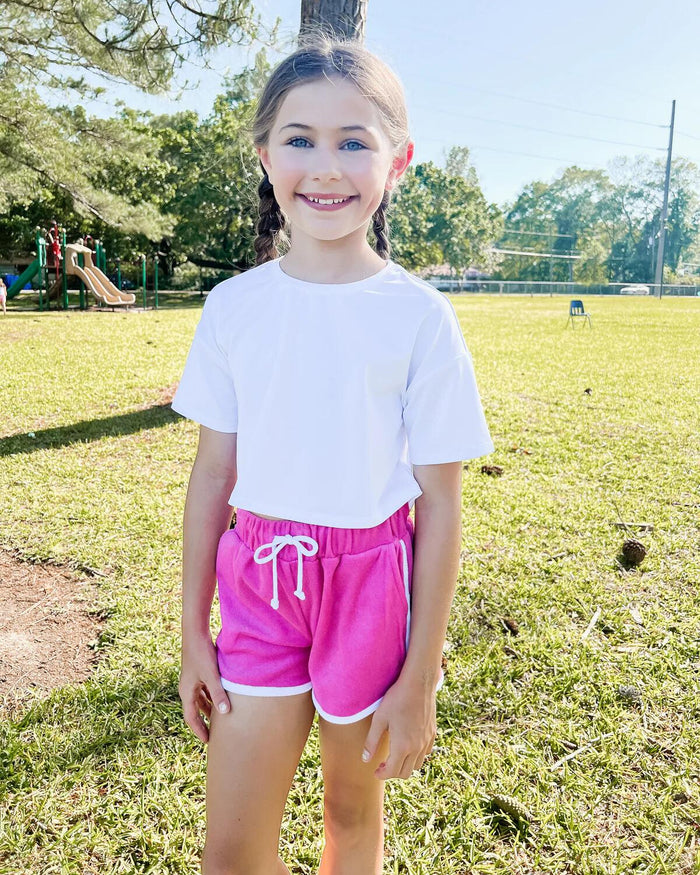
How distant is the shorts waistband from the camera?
1309 millimetres

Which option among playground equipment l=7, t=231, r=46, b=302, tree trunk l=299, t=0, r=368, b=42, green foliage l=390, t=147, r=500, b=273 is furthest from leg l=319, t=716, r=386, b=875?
green foliage l=390, t=147, r=500, b=273

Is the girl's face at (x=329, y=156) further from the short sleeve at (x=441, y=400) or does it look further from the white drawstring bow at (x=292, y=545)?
the white drawstring bow at (x=292, y=545)

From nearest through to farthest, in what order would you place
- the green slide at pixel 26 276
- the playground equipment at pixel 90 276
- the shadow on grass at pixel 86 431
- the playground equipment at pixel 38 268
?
the shadow on grass at pixel 86 431, the playground equipment at pixel 38 268, the playground equipment at pixel 90 276, the green slide at pixel 26 276

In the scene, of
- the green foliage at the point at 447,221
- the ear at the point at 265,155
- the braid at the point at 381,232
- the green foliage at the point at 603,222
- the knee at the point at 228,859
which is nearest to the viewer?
the knee at the point at 228,859

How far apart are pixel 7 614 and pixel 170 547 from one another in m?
0.82

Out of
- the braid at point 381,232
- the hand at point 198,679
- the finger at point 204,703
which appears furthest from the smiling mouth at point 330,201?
the finger at point 204,703

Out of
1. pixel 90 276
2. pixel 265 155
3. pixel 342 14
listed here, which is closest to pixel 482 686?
pixel 265 155

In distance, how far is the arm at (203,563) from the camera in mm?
1408

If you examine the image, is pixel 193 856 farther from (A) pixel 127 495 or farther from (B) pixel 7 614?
(A) pixel 127 495

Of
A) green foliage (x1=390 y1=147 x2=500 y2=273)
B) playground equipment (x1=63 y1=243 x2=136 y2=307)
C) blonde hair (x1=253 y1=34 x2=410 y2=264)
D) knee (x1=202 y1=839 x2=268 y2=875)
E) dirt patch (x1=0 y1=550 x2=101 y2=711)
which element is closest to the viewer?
knee (x1=202 y1=839 x2=268 y2=875)

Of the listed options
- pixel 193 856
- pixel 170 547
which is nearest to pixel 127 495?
pixel 170 547

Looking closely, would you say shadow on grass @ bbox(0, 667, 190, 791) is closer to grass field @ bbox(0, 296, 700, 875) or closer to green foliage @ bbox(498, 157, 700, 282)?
grass field @ bbox(0, 296, 700, 875)

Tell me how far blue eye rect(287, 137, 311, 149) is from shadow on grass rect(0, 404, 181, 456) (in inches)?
169

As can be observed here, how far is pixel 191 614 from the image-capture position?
1.43 m
